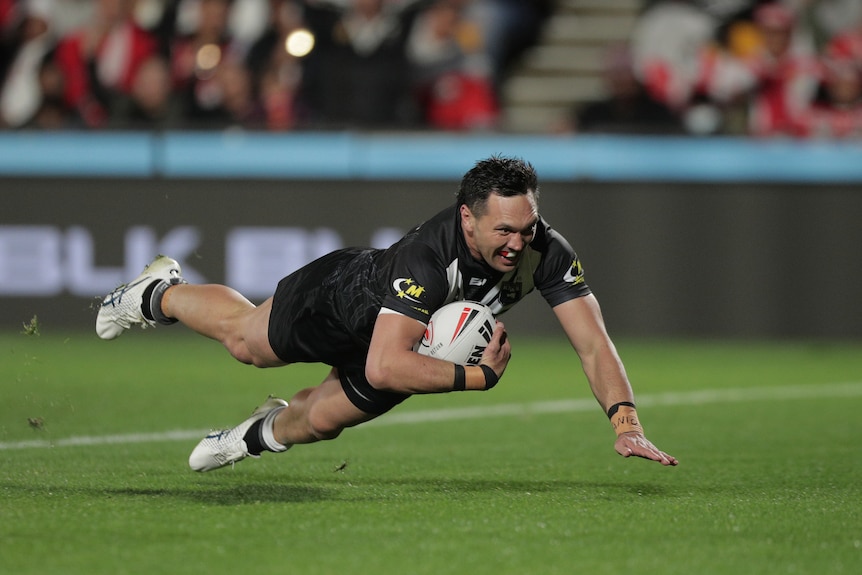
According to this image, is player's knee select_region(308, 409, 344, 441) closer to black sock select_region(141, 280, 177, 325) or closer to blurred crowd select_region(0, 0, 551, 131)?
black sock select_region(141, 280, 177, 325)

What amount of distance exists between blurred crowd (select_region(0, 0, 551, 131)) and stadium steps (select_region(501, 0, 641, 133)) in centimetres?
135

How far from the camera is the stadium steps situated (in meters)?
18.3

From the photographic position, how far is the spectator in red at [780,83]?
51.0 feet

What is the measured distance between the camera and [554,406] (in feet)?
34.5

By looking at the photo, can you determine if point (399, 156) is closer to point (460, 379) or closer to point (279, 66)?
point (279, 66)

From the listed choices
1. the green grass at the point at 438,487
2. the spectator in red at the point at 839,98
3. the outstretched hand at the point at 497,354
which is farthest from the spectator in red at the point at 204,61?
the outstretched hand at the point at 497,354

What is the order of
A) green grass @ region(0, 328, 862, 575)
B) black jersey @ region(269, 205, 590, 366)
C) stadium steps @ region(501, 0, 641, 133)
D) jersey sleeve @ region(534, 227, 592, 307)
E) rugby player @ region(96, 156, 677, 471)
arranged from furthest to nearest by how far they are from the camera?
stadium steps @ region(501, 0, 641, 133) < jersey sleeve @ region(534, 227, 592, 307) < black jersey @ region(269, 205, 590, 366) < rugby player @ region(96, 156, 677, 471) < green grass @ region(0, 328, 862, 575)

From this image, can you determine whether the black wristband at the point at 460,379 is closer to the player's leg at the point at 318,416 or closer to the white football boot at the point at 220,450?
→ the player's leg at the point at 318,416

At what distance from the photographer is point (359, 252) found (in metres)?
7.07

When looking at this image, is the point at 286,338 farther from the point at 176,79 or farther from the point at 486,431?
the point at 176,79

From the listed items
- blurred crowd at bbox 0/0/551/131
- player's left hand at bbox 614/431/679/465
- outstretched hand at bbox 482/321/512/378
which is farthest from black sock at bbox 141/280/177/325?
blurred crowd at bbox 0/0/551/131

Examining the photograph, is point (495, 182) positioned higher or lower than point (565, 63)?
lower

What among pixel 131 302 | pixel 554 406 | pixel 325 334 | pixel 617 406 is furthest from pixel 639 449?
pixel 554 406

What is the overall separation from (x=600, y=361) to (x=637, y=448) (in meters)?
0.66
